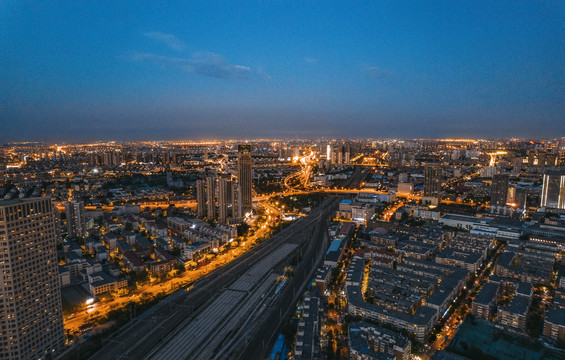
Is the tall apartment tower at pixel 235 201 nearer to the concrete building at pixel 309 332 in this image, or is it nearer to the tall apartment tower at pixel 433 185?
the concrete building at pixel 309 332

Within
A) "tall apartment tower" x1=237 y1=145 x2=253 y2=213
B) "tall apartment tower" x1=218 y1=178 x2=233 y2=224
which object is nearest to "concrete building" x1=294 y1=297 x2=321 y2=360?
"tall apartment tower" x1=218 y1=178 x2=233 y2=224

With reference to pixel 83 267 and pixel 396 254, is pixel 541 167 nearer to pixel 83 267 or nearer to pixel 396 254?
pixel 396 254

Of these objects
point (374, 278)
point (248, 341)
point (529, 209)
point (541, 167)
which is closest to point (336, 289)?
point (374, 278)

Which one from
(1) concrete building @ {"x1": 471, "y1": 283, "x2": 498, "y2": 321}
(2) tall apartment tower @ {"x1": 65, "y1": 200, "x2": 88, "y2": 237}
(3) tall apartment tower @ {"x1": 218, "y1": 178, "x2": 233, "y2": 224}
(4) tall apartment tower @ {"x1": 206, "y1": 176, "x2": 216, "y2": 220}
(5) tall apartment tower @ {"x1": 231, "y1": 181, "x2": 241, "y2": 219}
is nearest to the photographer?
(1) concrete building @ {"x1": 471, "y1": 283, "x2": 498, "y2": 321}

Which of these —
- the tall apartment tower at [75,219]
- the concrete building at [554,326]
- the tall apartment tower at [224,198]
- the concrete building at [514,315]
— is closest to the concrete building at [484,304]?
the concrete building at [514,315]

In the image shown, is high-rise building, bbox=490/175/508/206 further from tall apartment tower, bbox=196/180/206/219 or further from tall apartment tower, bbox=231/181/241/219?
tall apartment tower, bbox=196/180/206/219

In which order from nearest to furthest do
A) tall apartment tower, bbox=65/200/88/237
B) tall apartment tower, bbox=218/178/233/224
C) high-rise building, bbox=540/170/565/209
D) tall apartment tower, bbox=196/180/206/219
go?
tall apartment tower, bbox=65/200/88/237 → tall apartment tower, bbox=218/178/233/224 → tall apartment tower, bbox=196/180/206/219 → high-rise building, bbox=540/170/565/209

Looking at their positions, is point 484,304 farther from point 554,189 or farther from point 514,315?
point 554,189
